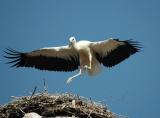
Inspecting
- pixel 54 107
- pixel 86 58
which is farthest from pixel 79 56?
pixel 54 107

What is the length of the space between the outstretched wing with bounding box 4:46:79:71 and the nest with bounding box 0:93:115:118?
2714 millimetres

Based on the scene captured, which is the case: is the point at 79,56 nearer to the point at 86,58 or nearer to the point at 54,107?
the point at 86,58

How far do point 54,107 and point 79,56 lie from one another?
3060 mm

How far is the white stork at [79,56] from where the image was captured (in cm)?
Answer: 1164

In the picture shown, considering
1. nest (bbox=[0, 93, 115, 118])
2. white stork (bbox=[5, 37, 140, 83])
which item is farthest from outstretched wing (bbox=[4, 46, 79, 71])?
nest (bbox=[0, 93, 115, 118])

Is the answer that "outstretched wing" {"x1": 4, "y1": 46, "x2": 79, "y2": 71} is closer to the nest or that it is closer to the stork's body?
the stork's body

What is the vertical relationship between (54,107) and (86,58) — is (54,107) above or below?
below

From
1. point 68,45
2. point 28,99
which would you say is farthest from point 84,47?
point 28,99

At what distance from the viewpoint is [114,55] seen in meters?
11.9

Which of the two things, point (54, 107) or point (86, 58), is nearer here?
point (54, 107)

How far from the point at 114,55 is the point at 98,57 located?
34 centimetres

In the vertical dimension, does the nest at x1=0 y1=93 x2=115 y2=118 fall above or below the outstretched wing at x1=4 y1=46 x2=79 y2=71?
below

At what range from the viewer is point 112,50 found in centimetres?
1185

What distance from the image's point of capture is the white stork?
458 inches
